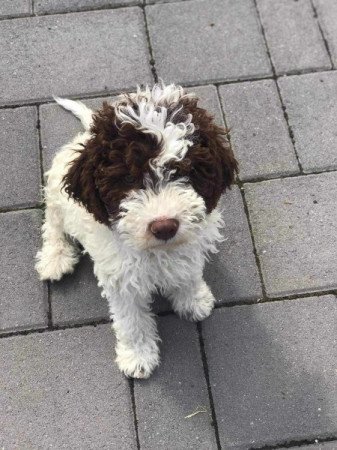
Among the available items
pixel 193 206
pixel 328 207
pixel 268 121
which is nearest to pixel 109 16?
pixel 268 121

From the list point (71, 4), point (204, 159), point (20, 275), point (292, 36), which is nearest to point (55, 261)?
point (20, 275)

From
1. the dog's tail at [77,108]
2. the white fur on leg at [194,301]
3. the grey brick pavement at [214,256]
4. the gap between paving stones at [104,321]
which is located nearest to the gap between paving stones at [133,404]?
the grey brick pavement at [214,256]

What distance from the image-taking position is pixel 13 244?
3.69m

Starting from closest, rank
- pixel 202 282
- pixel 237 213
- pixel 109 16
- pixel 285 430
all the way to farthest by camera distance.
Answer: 1. pixel 285 430
2. pixel 202 282
3. pixel 237 213
4. pixel 109 16

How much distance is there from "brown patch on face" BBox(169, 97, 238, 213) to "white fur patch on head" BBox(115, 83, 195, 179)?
0.12 ft

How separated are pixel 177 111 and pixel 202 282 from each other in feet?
4.43

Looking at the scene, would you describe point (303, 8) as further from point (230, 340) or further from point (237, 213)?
point (230, 340)

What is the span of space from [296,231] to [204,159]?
1.51 m

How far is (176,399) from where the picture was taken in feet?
11.0

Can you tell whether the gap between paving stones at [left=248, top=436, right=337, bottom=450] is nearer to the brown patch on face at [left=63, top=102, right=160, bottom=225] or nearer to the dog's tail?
the brown patch on face at [left=63, top=102, right=160, bottom=225]

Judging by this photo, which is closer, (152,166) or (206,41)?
(152,166)

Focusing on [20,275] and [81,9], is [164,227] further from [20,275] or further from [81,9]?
[81,9]

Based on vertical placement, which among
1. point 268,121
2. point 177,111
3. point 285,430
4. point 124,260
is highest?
point 268,121

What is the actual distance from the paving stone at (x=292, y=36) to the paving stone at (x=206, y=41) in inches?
3.5
